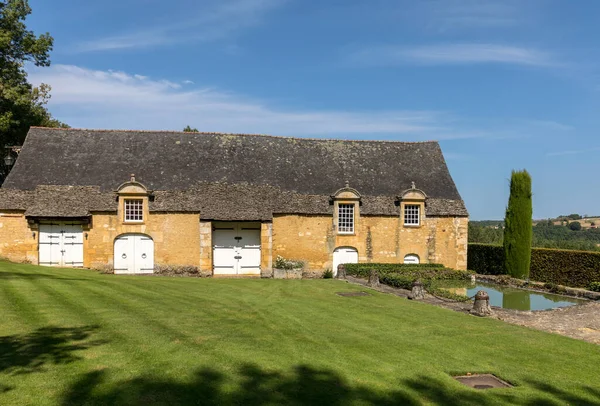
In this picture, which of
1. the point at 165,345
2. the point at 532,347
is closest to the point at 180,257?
the point at 165,345

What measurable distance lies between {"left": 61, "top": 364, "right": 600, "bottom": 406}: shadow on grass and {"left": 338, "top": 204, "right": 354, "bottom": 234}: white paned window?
1871 cm

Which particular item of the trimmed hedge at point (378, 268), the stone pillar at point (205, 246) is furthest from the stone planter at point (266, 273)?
the trimmed hedge at point (378, 268)

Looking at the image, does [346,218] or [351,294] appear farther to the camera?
[346,218]

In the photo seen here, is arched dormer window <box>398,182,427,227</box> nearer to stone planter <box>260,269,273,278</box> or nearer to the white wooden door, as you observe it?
the white wooden door

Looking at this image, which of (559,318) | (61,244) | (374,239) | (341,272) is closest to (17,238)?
(61,244)

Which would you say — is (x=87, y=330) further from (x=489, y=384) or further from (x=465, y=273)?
(x=465, y=273)

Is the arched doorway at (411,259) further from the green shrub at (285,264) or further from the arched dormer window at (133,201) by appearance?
the arched dormer window at (133,201)

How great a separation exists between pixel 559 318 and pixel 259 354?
32.1 ft

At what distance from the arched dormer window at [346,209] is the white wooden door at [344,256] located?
3.13 feet

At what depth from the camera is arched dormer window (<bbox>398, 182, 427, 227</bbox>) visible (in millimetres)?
26203

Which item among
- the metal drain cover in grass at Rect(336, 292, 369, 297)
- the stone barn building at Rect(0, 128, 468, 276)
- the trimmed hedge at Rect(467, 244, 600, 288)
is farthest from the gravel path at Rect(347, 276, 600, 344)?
the stone barn building at Rect(0, 128, 468, 276)

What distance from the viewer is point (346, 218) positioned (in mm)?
26000

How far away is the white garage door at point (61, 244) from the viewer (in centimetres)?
2356

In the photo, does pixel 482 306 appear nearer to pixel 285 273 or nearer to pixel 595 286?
pixel 595 286
